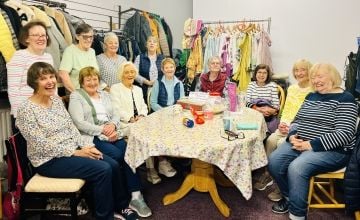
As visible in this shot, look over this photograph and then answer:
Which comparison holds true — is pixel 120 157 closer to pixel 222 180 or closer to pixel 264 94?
pixel 222 180

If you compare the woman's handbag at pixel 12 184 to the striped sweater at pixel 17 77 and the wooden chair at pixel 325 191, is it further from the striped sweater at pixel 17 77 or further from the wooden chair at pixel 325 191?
the wooden chair at pixel 325 191

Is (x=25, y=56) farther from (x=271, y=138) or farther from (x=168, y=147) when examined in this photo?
(x=271, y=138)

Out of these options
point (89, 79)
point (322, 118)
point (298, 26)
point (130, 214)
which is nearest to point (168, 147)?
point (130, 214)

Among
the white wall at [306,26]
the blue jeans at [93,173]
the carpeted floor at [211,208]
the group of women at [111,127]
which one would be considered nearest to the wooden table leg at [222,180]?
the carpeted floor at [211,208]

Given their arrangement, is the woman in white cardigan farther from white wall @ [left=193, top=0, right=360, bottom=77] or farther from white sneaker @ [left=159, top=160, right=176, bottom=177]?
white wall @ [left=193, top=0, right=360, bottom=77]

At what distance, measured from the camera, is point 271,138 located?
2.68m

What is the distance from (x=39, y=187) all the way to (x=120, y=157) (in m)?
0.65

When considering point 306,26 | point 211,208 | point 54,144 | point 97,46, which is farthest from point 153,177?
point 306,26

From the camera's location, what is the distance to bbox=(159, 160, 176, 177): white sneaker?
288cm

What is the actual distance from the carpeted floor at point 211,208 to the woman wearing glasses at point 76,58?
1173 millimetres

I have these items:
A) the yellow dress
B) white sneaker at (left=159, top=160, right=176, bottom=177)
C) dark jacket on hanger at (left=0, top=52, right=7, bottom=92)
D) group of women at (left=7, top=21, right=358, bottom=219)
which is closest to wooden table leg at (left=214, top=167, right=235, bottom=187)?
group of women at (left=7, top=21, right=358, bottom=219)

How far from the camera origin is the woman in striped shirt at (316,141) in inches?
80.2

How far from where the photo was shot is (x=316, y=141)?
2.10m

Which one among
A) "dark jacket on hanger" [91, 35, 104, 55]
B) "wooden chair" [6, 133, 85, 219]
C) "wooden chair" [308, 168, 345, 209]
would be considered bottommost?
"wooden chair" [308, 168, 345, 209]
